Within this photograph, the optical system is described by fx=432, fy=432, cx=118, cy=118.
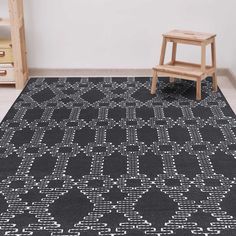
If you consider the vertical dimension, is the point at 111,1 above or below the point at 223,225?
above

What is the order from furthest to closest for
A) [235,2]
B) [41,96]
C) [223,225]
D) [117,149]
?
1. [235,2]
2. [41,96]
3. [117,149]
4. [223,225]

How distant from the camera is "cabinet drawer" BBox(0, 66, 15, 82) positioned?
12.5ft

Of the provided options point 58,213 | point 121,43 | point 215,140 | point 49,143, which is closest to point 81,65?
point 121,43

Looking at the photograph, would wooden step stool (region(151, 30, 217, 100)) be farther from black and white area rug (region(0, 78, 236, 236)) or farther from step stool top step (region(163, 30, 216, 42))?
black and white area rug (region(0, 78, 236, 236))

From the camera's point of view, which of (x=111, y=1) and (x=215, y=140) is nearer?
(x=215, y=140)

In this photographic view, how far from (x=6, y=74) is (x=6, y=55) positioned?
0.56 feet

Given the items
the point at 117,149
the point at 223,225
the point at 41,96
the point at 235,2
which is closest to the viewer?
the point at 223,225

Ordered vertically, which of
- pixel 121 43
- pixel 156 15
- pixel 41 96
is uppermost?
pixel 156 15

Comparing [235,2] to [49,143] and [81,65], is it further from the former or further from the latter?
[49,143]

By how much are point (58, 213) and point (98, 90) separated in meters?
1.81

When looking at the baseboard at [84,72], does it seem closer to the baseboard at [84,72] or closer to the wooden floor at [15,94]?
the baseboard at [84,72]

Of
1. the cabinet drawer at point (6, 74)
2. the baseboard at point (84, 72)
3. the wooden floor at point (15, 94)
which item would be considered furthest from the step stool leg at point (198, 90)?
the cabinet drawer at point (6, 74)

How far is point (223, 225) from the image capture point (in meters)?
1.99

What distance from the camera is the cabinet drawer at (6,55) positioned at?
12.3 feet
